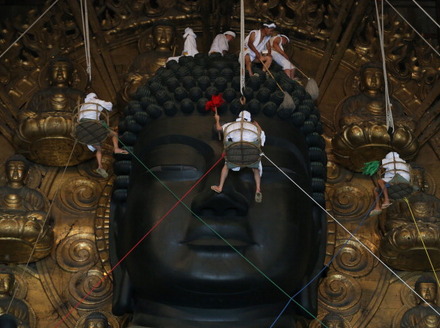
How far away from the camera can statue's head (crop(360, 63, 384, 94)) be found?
309 inches

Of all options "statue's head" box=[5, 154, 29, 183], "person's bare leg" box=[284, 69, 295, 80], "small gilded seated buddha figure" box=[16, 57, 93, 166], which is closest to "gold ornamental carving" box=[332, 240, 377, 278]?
"person's bare leg" box=[284, 69, 295, 80]

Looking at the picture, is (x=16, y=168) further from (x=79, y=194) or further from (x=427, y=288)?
(x=427, y=288)

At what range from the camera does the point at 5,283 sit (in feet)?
22.3

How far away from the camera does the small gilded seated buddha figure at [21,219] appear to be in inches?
269

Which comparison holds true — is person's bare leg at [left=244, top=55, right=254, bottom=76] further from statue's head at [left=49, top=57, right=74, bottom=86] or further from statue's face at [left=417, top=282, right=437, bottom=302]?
statue's face at [left=417, top=282, right=437, bottom=302]

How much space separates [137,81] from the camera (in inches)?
299

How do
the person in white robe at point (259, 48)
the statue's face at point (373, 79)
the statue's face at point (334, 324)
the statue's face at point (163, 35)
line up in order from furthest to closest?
the statue's face at point (163, 35)
the statue's face at point (373, 79)
the person in white robe at point (259, 48)
the statue's face at point (334, 324)

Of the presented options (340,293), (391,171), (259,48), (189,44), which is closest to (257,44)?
(259,48)

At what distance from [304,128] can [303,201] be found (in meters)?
0.54

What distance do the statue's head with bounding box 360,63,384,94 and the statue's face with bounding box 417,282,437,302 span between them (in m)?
1.57

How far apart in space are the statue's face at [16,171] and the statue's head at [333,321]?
2186 mm

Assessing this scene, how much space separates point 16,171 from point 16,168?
21 mm

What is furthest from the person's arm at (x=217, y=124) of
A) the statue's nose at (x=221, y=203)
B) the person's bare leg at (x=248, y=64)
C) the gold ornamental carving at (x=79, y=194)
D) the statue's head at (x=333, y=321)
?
the statue's head at (x=333, y=321)

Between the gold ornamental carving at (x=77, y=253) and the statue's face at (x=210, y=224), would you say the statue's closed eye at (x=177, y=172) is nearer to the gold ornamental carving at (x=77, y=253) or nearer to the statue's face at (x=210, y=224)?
the statue's face at (x=210, y=224)
